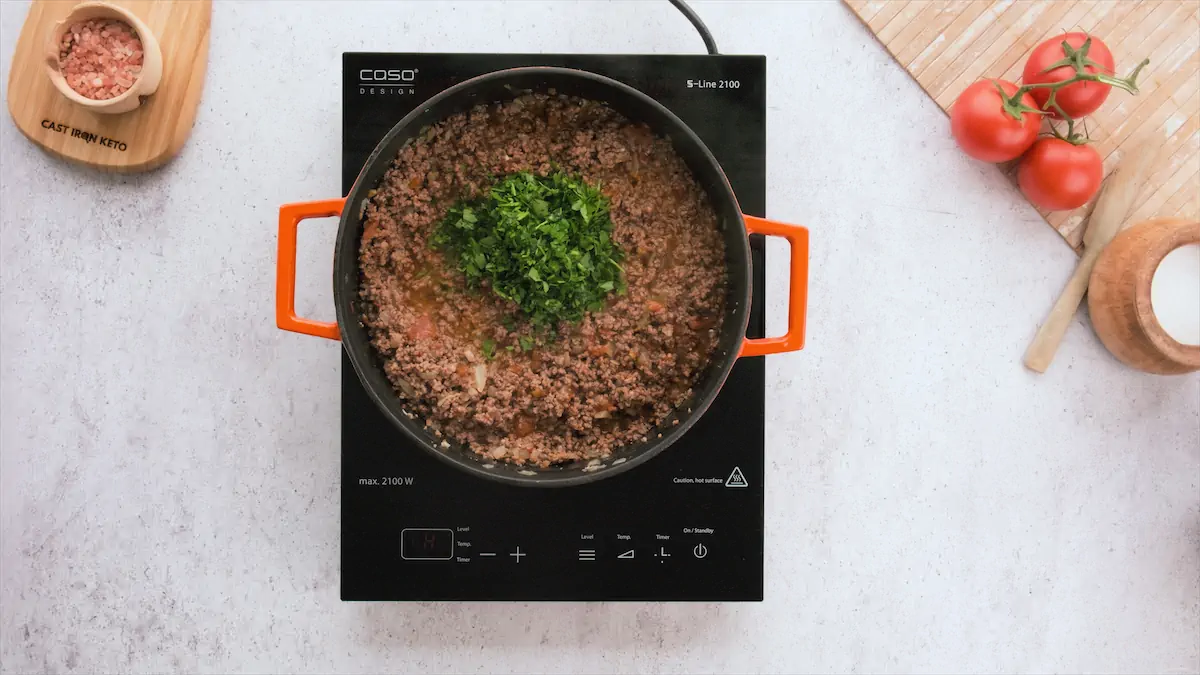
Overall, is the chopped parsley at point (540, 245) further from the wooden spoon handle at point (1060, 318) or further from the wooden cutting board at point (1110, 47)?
the wooden spoon handle at point (1060, 318)

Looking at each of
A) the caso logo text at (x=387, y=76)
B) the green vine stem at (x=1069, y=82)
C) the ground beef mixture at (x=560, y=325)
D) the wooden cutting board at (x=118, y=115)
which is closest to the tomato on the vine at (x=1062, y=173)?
the green vine stem at (x=1069, y=82)

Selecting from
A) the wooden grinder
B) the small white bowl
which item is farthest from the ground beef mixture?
the wooden grinder

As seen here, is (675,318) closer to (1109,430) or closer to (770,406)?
(770,406)

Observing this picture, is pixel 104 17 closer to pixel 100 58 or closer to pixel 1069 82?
pixel 100 58

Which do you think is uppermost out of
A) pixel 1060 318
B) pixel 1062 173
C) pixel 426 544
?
pixel 1062 173

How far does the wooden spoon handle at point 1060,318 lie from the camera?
1.56 meters

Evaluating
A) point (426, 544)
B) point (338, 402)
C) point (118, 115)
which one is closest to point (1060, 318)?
point (426, 544)

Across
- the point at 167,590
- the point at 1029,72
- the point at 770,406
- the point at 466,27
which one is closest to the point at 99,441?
the point at 167,590

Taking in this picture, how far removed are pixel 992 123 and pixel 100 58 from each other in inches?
58.6

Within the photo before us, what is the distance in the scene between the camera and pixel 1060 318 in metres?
1.56

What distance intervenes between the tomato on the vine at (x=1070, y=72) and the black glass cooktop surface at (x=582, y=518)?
0.55 m

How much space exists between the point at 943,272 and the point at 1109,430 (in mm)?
428

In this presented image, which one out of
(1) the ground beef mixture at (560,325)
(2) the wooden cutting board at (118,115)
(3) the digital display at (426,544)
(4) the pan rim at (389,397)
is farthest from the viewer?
(2) the wooden cutting board at (118,115)

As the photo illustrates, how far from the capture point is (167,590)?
5.06 feet
